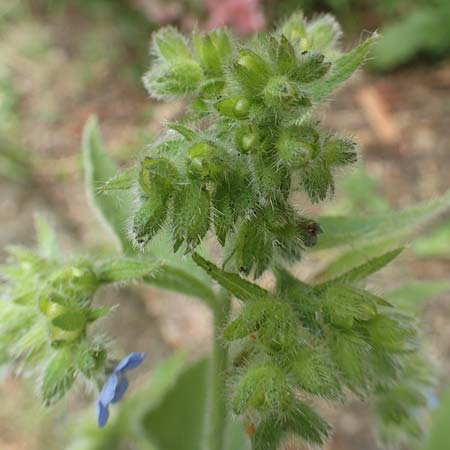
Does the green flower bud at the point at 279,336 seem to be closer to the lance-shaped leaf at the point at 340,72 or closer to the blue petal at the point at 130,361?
the blue petal at the point at 130,361

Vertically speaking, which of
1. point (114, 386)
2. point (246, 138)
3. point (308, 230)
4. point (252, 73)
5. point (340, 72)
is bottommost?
point (114, 386)

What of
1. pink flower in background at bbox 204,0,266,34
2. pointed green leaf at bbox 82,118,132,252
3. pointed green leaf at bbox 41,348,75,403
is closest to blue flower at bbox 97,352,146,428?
pointed green leaf at bbox 41,348,75,403

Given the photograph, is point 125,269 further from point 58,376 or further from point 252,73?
point 252,73

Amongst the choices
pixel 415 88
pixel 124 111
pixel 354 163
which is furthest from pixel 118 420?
pixel 415 88

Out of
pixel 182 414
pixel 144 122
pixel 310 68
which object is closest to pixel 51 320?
pixel 310 68

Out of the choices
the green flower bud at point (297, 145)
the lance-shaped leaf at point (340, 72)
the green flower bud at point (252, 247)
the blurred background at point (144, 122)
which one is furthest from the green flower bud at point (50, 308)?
the blurred background at point (144, 122)

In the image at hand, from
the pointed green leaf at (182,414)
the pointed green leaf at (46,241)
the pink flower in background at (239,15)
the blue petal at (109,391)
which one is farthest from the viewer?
the pink flower in background at (239,15)
